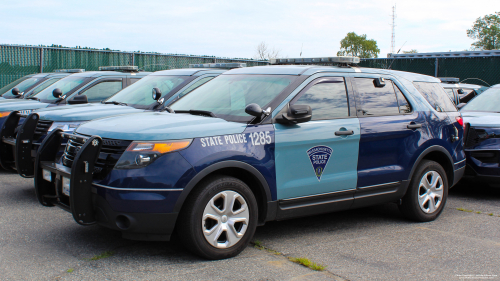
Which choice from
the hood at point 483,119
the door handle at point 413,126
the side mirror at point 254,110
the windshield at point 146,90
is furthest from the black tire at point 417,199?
the windshield at point 146,90

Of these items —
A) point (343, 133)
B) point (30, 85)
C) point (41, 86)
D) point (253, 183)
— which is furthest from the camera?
point (30, 85)

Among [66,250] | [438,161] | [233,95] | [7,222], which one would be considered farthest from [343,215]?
[7,222]

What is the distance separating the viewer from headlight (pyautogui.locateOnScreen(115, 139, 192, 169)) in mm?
4062

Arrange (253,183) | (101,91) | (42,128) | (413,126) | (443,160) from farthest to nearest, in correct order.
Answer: (101,91), (42,128), (443,160), (413,126), (253,183)

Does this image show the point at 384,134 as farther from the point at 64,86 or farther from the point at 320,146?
the point at 64,86

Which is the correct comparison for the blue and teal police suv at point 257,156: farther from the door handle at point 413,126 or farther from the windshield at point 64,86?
the windshield at point 64,86

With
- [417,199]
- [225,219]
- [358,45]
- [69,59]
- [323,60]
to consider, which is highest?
[358,45]

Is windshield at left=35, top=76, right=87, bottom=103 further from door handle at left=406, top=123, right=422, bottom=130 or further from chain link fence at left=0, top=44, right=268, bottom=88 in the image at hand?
door handle at left=406, top=123, right=422, bottom=130

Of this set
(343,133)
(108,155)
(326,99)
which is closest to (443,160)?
(343,133)

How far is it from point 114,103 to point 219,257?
4774 mm

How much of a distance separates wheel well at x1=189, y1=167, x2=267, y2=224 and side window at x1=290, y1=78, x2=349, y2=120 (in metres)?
0.89

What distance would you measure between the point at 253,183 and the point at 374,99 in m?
1.86

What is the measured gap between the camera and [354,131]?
17.0 feet

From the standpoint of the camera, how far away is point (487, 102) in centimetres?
872
